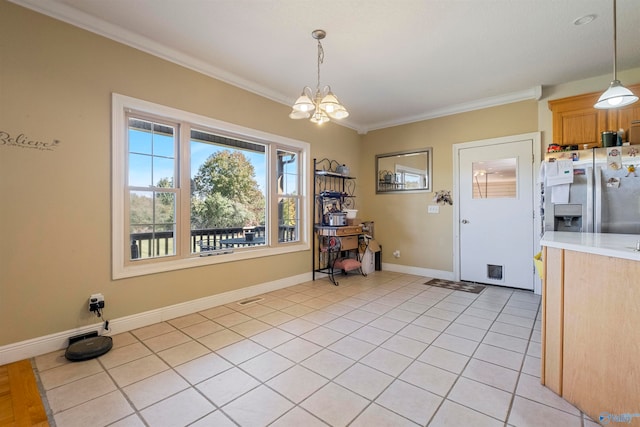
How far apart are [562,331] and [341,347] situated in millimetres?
1507

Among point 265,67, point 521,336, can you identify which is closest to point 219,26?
point 265,67

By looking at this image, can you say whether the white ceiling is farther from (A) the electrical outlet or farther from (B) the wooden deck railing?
(A) the electrical outlet

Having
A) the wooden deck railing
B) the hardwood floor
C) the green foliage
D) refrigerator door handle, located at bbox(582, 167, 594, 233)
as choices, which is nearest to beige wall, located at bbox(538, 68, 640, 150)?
refrigerator door handle, located at bbox(582, 167, 594, 233)

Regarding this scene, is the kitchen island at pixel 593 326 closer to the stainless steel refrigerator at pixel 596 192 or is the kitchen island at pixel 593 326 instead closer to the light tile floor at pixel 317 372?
the light tile floor at pixel 317 372

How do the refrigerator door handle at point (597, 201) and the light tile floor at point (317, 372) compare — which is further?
the refrigerator door handle at point (597, 201)

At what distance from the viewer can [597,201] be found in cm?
304

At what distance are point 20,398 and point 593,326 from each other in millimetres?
3340

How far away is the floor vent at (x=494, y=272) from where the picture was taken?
426cm

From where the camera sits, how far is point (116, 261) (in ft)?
8.68

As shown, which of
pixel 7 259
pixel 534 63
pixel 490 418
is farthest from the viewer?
pixel 534 63

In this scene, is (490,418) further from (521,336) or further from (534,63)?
(534,63)

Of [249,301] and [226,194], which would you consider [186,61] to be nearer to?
[226,194]

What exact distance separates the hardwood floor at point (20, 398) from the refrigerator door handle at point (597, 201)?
4.77 meters

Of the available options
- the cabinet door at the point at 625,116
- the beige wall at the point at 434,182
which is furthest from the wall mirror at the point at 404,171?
the cabinet door at the point at 625,116
